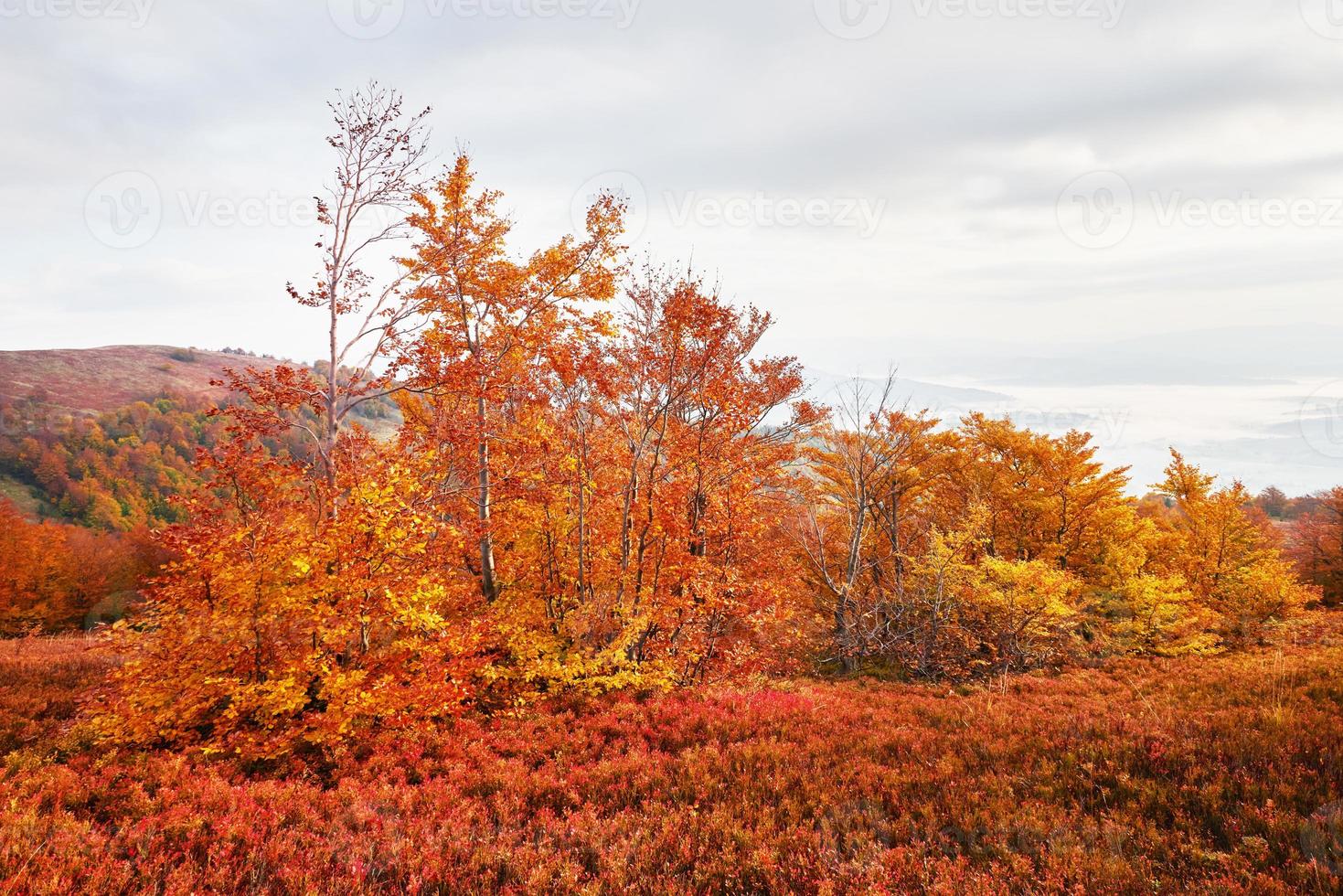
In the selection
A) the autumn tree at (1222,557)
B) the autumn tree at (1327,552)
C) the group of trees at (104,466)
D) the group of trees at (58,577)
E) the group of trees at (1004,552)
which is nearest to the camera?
the group of trees at (1004,552)

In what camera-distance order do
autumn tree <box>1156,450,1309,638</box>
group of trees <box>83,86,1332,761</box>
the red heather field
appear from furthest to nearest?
autumn tree <box>1156,450,1309,638</box> → group of trees <box>83,86,1332,761</box> → the red heather field

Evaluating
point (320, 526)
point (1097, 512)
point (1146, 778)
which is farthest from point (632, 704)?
point (1097, 512)

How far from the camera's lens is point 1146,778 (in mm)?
8078

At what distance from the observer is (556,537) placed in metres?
17.1

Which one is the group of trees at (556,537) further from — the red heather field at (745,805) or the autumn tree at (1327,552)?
the autumn tree at (1327,552)

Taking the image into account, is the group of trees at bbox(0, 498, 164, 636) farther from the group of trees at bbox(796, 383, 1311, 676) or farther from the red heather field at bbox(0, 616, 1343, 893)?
the group of trees at bbox(796, 383, 1311, 676)

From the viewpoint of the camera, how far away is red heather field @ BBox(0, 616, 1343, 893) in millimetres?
6387

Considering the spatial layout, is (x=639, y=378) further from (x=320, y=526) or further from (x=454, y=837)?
(x=454, y=837)

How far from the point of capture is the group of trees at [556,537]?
10477 mm

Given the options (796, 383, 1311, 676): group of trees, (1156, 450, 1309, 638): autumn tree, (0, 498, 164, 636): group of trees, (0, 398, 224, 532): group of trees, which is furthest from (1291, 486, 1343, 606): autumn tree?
(0, 398, 224, 532): group of trees

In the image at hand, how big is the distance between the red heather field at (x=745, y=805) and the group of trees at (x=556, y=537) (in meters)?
1.72

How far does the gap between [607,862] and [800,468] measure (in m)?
21.2

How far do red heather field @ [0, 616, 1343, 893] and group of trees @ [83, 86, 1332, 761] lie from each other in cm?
172

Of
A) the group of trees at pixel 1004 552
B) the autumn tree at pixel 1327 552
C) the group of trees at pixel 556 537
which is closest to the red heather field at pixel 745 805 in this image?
the group of trees at pixel 556 537
